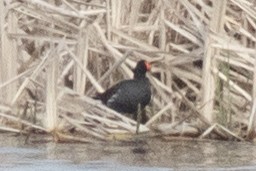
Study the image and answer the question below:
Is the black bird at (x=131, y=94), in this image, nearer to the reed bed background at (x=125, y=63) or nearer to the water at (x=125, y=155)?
the reed bed background at (x=125, y=63)

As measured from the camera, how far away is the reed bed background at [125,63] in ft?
26.7

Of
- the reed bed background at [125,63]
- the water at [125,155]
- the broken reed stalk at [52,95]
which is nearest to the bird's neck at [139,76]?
the reed bed background at [125,63]

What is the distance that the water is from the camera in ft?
23.0

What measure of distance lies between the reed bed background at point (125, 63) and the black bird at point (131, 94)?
→ 8 cm

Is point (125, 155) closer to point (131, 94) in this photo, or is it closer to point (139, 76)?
point (139, 76)

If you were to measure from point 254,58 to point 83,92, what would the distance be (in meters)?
1.38

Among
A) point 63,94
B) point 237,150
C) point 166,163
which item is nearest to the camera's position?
point 166,163

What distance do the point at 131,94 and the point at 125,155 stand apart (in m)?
1.63

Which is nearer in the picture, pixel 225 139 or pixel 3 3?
pixel 225 139

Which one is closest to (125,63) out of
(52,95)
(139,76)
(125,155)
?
(139,76)

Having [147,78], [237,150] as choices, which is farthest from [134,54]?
[237,150]

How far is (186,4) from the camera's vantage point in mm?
8820

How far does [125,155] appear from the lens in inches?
297

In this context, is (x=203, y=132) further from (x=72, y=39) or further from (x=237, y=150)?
(x=72, y=39)
